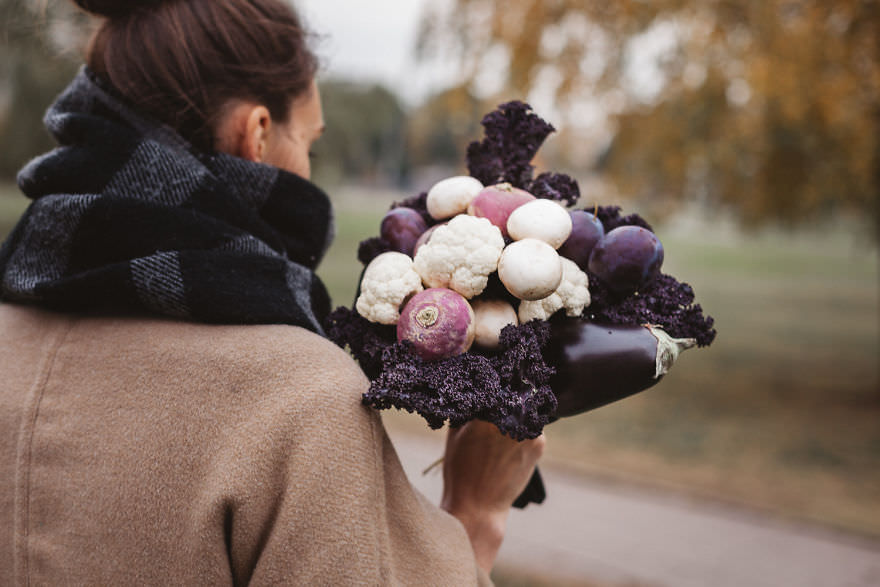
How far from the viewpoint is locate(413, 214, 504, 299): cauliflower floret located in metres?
1.11

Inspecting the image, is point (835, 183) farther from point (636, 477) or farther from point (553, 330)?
point (553, 330)

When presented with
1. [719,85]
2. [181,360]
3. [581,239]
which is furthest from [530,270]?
[719,85]

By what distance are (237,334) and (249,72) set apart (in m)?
0.52

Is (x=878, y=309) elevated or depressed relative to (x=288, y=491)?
elevated

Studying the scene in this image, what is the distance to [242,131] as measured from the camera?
1332 mm

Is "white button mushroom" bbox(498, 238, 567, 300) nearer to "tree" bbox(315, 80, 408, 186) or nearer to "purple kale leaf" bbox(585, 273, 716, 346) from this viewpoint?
"purple kale leaf" bbox(585, 273, 716, 346)

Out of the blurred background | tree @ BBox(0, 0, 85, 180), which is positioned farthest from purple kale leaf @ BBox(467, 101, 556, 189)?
tree @ BBox(0, 0, 85, 180)

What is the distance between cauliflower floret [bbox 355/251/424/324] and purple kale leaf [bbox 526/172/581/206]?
0.34m

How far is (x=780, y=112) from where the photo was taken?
739 centimetres

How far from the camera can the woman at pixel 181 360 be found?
100 cm

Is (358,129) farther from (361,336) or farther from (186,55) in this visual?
(361,336)

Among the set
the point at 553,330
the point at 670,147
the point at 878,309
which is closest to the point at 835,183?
the point at 670,147

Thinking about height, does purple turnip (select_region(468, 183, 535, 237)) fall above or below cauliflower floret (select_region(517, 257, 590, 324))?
above

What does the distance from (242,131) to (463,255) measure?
0.52 m
